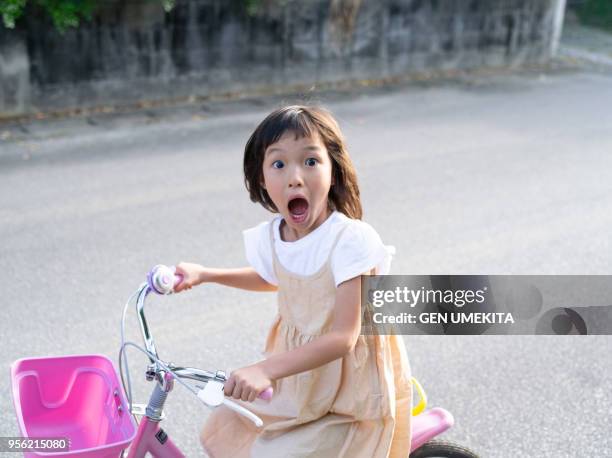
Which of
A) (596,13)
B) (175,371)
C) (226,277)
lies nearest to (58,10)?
(226,277)

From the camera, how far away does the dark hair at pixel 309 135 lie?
212cm

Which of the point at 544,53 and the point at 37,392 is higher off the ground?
the point at 37,392

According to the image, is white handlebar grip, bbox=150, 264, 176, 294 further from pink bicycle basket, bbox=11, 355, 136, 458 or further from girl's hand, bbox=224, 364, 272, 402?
girl's hand, bbox=224, 364, 272, 402

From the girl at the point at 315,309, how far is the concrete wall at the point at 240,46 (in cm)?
693

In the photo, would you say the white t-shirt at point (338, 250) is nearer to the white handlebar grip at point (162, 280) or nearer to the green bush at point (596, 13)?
the white handlebar grip at point (162, 280)

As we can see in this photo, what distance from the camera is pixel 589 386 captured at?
3885 mm

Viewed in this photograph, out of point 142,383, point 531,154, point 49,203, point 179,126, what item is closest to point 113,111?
point 179,126

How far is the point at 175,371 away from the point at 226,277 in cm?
50

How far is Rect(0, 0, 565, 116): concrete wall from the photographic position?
28.2 ft

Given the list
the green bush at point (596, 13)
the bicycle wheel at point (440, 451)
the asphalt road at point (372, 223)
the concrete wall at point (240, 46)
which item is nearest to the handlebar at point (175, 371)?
the bicycle wheel at point (440, 451)

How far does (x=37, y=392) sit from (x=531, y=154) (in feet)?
20.9

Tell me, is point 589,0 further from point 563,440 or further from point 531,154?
point 563,440

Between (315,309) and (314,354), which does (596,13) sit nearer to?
(315,309)

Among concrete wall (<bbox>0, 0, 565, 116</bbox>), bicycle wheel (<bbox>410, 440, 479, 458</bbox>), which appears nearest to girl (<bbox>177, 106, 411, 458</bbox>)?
bicycle wheel (<bbox>410, 440, 479, 458</bbox>)
